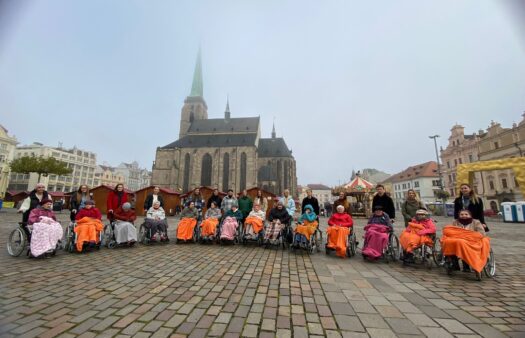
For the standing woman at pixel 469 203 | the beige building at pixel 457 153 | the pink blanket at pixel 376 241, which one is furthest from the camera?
the beige building at pixel 457 153

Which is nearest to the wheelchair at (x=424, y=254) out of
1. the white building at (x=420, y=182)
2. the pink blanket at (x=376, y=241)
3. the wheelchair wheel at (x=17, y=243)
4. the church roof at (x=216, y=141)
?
the pink blanket at (x=376, y=241)

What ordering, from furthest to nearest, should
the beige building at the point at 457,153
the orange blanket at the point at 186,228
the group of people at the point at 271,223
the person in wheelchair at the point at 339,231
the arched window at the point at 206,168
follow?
the arched window at the point at 206,168 → the beige building at the point at 457,153 → the orange blanket at the point at 186,228 → the person in wheelchair at the point at 339,231 → the group of people at the point at 271,223

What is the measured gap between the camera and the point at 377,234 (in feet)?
17.8

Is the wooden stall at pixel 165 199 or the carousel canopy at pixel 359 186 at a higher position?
the carousel canopy at pixel 359 186

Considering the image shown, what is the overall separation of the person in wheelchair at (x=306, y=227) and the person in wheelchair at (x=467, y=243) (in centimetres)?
277

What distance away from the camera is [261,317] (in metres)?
2.52

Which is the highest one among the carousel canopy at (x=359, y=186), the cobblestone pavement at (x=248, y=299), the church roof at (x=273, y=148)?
the church roof at (x=273, y=148)

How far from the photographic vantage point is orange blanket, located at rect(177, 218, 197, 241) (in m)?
7.43

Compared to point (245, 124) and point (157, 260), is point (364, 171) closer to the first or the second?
point (245, 124)

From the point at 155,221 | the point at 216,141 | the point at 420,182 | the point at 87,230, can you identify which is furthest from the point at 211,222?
the point at 420,182

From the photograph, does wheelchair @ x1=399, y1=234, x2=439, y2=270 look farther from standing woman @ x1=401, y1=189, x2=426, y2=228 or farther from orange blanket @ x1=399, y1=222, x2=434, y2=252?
standing woman @ x1=401, y1=189, x2=426, y2=228

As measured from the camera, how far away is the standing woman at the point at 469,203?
4.88 metres

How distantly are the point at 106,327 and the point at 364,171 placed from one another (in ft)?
291

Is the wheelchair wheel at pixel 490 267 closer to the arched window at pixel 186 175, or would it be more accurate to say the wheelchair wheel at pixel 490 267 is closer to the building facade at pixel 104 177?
the arched window at pixel 186 175
